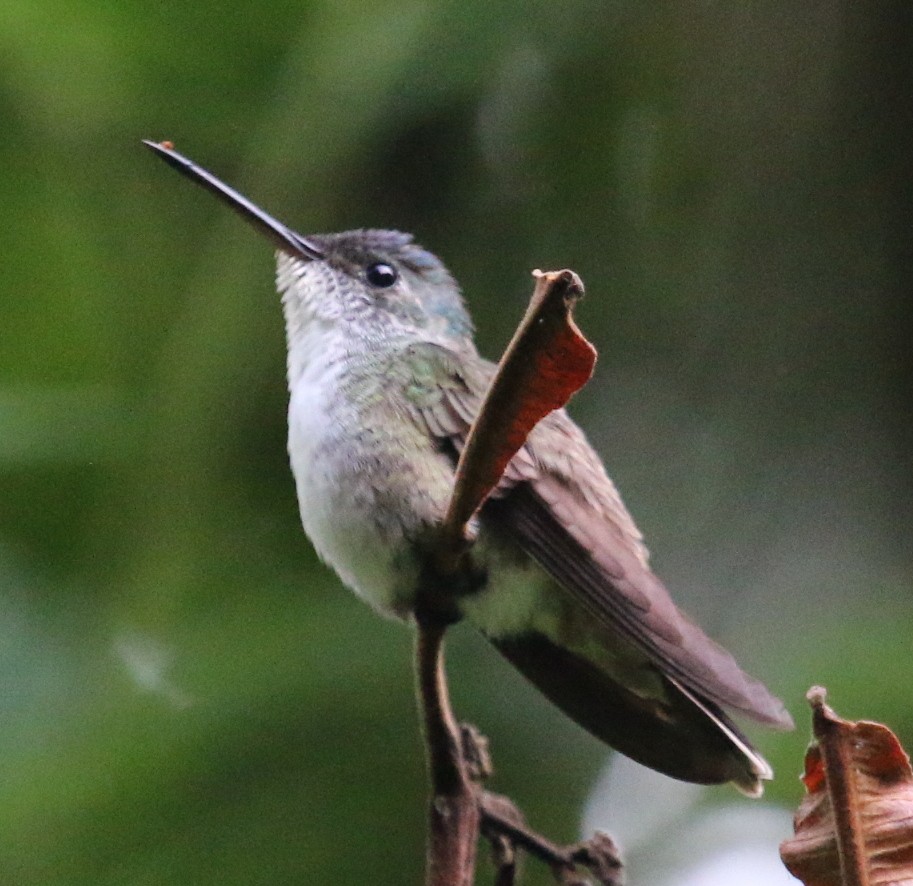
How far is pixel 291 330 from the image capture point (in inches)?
102

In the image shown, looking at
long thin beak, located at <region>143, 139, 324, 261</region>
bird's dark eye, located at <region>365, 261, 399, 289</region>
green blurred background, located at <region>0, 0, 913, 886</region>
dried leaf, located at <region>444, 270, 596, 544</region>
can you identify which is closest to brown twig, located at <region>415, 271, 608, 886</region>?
dried leaf, located at <region>444, 270, 596, 544</region>

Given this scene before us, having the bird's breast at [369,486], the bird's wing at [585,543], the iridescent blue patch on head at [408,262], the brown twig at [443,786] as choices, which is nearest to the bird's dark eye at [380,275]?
the iridescent blue patch on head at [408,262]

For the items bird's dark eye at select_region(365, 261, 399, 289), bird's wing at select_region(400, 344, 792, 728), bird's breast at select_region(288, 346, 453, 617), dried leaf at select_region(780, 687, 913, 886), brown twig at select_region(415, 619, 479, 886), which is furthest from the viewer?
bird's dark eye at select_region(365, 261, 399, 289)

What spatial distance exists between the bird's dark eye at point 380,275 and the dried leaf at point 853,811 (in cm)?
176

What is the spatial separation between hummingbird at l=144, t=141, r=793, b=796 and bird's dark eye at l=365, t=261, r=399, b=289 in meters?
0.24

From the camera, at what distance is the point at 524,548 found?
2.01 m

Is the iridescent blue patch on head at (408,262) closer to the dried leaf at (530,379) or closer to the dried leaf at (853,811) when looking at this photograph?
the dried leaf at (530,379)

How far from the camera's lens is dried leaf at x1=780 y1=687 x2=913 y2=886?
1.01m

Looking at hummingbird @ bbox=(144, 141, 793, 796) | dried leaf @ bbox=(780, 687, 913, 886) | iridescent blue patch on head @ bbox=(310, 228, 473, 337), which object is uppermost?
iridescent blue patch on head @ bbox=(310, 228, 473, 337)

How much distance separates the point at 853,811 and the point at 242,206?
162 cm

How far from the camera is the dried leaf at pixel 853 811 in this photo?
1006 mm

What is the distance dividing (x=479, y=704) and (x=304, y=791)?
1.56 ft

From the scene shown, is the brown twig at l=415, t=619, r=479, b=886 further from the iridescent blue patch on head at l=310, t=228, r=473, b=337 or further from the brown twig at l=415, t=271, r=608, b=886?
the iridescent blue patch on head at l=310, t=228, r=473, b=337

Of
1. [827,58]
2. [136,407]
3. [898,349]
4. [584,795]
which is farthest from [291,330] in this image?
[827,58]
